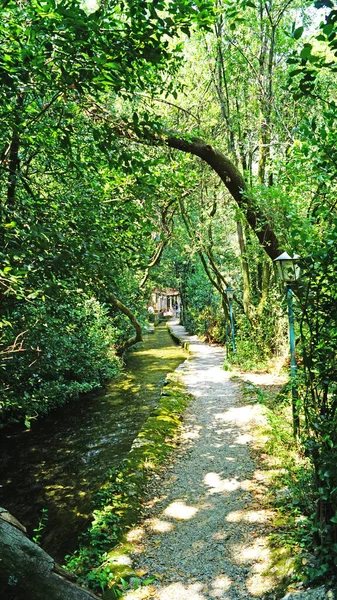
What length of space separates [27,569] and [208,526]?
2.48 meters

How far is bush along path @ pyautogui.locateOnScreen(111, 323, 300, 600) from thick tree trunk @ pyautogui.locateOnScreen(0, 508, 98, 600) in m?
1.15

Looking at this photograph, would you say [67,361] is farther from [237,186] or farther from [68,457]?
[237,186]

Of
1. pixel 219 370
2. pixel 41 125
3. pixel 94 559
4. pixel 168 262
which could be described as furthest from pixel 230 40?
pixel 168 262

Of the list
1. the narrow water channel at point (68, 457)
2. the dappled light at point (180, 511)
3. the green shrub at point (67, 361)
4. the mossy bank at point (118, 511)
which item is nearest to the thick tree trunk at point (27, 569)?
the mossy bank at point (118, 511)

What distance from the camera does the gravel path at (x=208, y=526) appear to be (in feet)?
10.9

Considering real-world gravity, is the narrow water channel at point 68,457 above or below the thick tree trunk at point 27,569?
below

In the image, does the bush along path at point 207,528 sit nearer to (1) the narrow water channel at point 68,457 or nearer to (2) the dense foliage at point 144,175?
(2) the dense foliage at point 144,175

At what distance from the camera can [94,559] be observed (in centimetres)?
372

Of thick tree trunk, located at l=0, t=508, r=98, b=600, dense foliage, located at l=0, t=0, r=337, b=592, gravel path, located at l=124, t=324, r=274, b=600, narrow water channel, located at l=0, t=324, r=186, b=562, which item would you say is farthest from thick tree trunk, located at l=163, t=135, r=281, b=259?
thick tree trunk, located at l=0, t=508, r=98, b=600

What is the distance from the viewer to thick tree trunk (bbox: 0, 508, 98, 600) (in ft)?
7.08

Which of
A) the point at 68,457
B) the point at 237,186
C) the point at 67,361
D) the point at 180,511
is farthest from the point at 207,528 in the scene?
the point at 67,361

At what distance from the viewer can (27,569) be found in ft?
7.23

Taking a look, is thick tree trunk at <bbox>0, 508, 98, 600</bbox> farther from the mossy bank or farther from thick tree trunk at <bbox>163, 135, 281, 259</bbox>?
thick tree trunk at <bbox>163, 135, 281, 259</bbox>

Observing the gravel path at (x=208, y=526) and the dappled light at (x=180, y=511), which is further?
the dappled light at (x=180, y=511)
